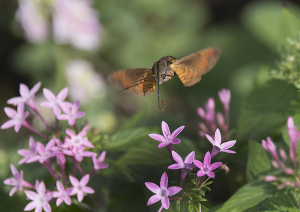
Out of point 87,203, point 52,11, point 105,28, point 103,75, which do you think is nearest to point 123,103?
point 103,75

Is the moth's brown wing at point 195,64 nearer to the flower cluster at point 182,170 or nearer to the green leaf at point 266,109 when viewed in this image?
the flower cluster at point 182,170

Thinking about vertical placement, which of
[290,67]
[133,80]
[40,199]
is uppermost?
[290,67]

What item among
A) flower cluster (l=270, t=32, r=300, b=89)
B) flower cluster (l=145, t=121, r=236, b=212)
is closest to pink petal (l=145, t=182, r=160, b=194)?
flower cluster (l=145, t=121, r=236, b=212)

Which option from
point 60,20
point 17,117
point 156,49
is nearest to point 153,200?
point 17,117

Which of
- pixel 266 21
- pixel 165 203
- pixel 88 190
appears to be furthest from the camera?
pixel 266 21

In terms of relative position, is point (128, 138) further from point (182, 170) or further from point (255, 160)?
point (255, 160)

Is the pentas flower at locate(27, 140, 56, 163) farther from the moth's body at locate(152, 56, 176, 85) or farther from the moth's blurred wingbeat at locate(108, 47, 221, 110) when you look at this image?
the moth's body at locate(152, 56, 176, 85)
